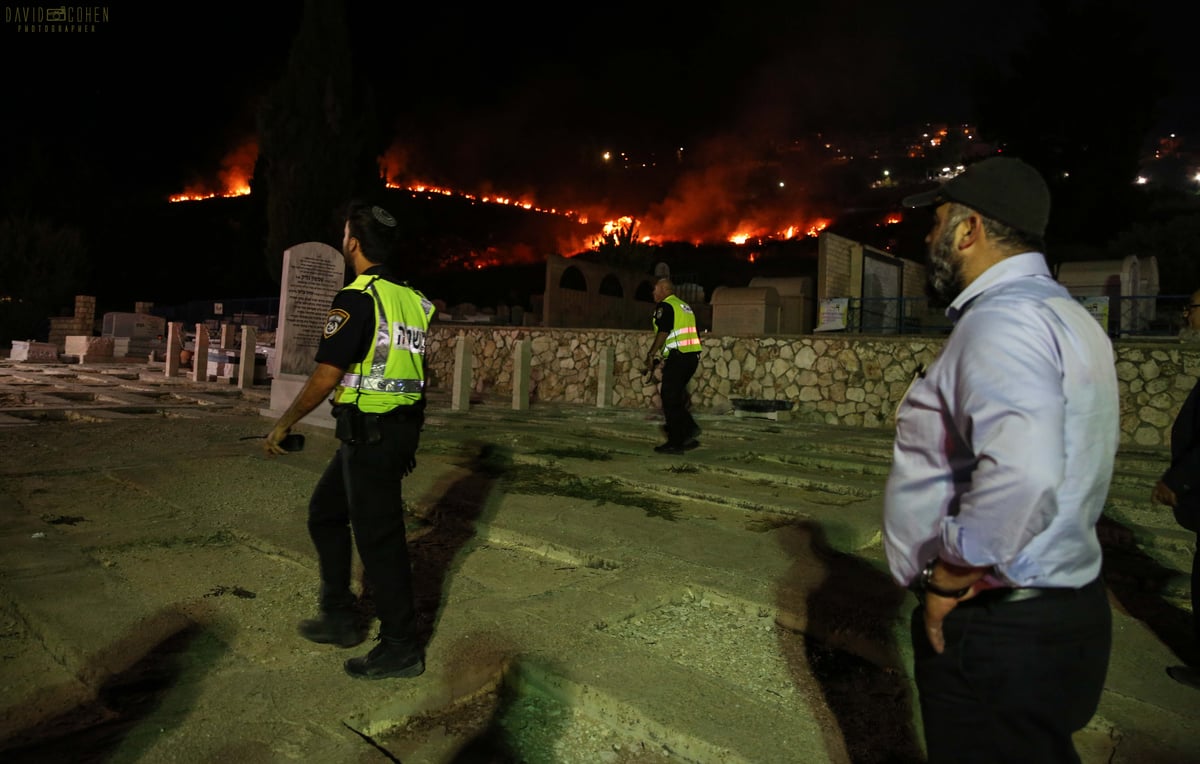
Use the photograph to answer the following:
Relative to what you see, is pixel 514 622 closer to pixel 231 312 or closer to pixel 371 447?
pixel 371 447

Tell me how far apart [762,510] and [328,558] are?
3.28 m

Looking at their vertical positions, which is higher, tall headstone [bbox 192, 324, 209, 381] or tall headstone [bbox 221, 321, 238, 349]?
tall headstone [bbox 221, 321, 238, 349]

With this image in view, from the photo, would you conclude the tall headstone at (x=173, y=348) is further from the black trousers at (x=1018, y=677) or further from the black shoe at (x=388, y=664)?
the black trousers at (x=1018, y=677)

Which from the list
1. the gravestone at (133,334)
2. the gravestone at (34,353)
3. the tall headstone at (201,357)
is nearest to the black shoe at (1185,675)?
the tall headstone at (201,357)

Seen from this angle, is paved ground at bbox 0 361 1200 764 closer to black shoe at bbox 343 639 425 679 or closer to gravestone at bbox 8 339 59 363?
black shoe at bbox 343 639 425 679

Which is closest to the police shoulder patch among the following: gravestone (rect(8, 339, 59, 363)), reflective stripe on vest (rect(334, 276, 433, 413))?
reflective stripe on vest (rect(334, 276, 433, 413))

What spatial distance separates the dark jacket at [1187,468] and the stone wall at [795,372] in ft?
23.6

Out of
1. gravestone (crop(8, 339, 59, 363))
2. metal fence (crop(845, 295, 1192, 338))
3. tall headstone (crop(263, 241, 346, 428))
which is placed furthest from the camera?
gravestone (crop(8, 339, 59, 363))

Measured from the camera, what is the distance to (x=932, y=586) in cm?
141

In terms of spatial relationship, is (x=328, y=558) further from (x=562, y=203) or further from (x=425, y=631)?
(x=562, y=203)

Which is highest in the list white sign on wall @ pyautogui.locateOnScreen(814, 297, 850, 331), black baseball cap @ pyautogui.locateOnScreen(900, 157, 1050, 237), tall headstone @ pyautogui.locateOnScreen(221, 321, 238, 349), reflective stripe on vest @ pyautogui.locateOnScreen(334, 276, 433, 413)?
white sign on wall @ pyautogui.locateOnScreen(814, 297, 850, 331)

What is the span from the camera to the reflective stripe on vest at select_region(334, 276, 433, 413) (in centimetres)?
276

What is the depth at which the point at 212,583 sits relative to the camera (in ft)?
12.0

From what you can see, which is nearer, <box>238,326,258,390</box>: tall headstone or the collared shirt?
the collared shirt
